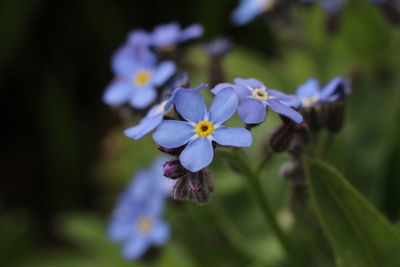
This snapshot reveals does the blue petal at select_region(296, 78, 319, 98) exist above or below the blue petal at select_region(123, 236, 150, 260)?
below

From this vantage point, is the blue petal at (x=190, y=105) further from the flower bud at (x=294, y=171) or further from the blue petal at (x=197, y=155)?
the flower bud at (x=294, y=171)

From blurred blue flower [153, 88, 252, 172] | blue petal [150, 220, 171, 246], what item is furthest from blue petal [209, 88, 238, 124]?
blue petal [150, 220, 171, 246]

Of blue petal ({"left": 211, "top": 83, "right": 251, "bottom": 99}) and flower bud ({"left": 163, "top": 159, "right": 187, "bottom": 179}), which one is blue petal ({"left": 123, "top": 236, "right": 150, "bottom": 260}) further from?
blue petal ({"left": 211, "top": 83, "right": 251, "bottom": 99})

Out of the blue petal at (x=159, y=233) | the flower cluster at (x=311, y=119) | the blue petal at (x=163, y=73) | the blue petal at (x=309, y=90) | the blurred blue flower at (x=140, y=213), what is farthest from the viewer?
the blurred blue flower at (x=140, y=213)

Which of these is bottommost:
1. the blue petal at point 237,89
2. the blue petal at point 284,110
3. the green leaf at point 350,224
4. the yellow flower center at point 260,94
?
the green leaf at point 350,224

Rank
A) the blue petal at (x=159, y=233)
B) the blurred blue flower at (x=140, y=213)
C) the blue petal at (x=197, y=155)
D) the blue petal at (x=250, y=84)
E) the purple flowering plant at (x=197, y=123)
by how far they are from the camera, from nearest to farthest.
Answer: the blue petal at (x=197, y=155)
the purple flowering plant at (x=197, y=123)
the blue petal at (x=250, y=84)
the blue petal at (x=159, y=233)
the blurred blue flower at (x=140, y=213)

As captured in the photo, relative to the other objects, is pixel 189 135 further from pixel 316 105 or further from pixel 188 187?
pixel 316 105

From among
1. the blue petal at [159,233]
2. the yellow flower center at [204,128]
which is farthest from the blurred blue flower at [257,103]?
the blue petal at [159,233]
